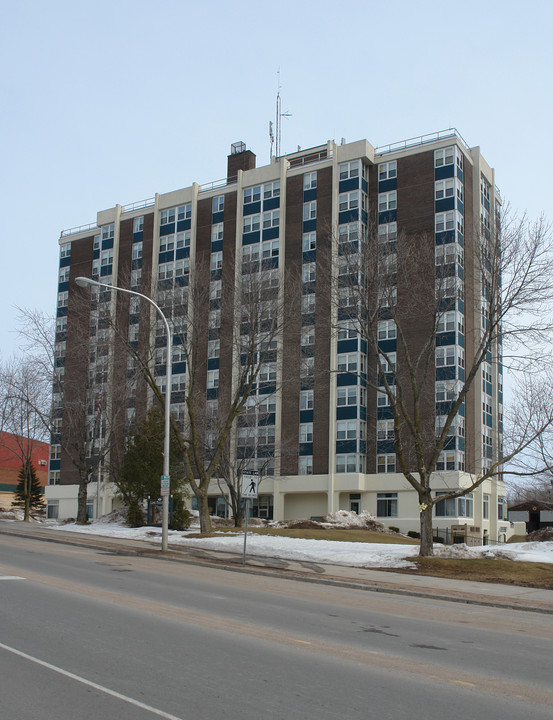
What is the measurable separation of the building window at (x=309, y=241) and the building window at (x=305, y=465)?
18.7 m

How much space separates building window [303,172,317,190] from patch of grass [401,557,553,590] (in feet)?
165

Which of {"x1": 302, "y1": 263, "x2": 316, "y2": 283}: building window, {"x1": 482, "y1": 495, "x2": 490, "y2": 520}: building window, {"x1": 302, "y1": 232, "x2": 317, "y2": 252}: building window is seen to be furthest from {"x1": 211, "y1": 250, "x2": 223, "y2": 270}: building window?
{"x1": 482, "y1": 495, "x2": 490, "y2": 520}: building window

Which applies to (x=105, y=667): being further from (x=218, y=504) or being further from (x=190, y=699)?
(x=218, y=504)

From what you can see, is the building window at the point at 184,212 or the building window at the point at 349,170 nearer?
the building window at the point at 349,170

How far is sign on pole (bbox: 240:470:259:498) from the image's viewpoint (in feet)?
72.7

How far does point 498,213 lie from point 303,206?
4545cm

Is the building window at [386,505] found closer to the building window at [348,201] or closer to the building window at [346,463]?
the building window at [346,463]

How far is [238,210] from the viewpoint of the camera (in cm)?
7225

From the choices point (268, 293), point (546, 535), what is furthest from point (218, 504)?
point (268, 293)

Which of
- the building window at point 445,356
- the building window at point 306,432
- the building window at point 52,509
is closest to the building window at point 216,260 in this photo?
the building window at point 306,432

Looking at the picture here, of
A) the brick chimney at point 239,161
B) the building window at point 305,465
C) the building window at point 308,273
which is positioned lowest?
the building window at point 305,465

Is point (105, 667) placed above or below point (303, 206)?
below

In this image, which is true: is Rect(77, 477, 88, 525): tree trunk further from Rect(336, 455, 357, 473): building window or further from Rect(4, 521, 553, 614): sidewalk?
Rect(336, 455, 357, 473): building window

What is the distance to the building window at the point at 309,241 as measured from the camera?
67312 mm
